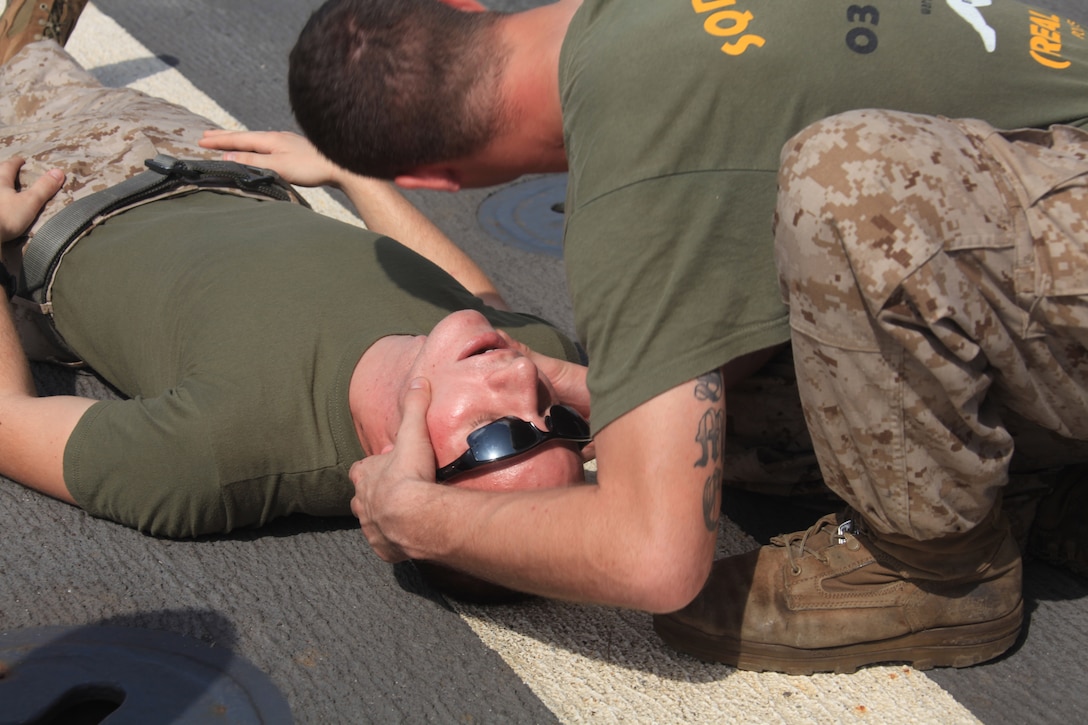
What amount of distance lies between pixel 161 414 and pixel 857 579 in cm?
155

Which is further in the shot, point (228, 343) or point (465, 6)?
point (228, 343)

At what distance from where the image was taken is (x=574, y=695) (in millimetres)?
2207

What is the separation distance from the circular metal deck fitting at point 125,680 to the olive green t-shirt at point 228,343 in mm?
321

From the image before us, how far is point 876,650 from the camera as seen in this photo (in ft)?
7.47

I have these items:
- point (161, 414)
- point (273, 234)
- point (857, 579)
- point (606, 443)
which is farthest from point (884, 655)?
point (273, 234)

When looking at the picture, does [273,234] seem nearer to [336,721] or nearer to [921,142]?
[336,721]

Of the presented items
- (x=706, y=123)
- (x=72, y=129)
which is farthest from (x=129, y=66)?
(x=706, y=123)

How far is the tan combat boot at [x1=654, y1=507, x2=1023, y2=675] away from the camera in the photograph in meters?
2.23

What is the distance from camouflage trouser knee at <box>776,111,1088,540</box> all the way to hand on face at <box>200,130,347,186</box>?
1955mm

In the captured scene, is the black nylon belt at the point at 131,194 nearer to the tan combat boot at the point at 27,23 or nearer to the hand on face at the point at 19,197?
the hand on face at the point at 19,197

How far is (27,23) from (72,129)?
983 millimetres

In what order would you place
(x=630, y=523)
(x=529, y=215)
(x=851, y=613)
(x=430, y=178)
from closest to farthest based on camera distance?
(x=630, y=523), (x=851, y=613), (x=430, y=178), (x=529, y=215)

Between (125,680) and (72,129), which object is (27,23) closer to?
(72,129)

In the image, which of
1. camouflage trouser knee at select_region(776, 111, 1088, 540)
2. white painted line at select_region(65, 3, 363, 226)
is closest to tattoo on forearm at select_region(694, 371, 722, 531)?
camouflage trouser knee at select_region(776, 111, 1088, 540)
